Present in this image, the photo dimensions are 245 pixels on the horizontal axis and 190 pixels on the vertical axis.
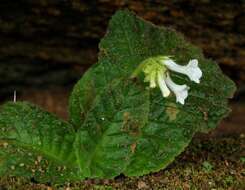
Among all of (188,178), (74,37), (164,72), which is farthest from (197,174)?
(74,37)

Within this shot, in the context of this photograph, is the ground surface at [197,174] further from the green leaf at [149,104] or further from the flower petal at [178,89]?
the flower petal at [178,89]

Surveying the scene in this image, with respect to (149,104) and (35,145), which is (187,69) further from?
(35,145)

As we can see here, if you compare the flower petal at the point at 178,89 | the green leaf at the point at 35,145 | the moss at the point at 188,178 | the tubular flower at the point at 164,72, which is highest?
the tubular flower at the point at 164,72

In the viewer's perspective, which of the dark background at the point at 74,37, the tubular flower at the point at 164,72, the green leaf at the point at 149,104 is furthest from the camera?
the dark background at the point at 74,37

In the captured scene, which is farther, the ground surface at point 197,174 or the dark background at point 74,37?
the dark background at point 74,37

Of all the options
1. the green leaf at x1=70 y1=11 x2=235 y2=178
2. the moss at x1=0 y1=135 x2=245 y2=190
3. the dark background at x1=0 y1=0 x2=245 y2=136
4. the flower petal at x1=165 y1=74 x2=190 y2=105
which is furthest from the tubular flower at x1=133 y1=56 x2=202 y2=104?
the dark background at x1=0 y1=0 x2=245 y2=136

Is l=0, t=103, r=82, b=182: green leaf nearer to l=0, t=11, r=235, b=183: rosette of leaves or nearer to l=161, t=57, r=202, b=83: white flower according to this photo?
l=0, t=11, r=235, b=183: rosette of leaves

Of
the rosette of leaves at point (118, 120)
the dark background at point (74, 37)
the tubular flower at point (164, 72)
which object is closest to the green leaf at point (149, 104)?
the rosette of leaves at point (118, 120)
